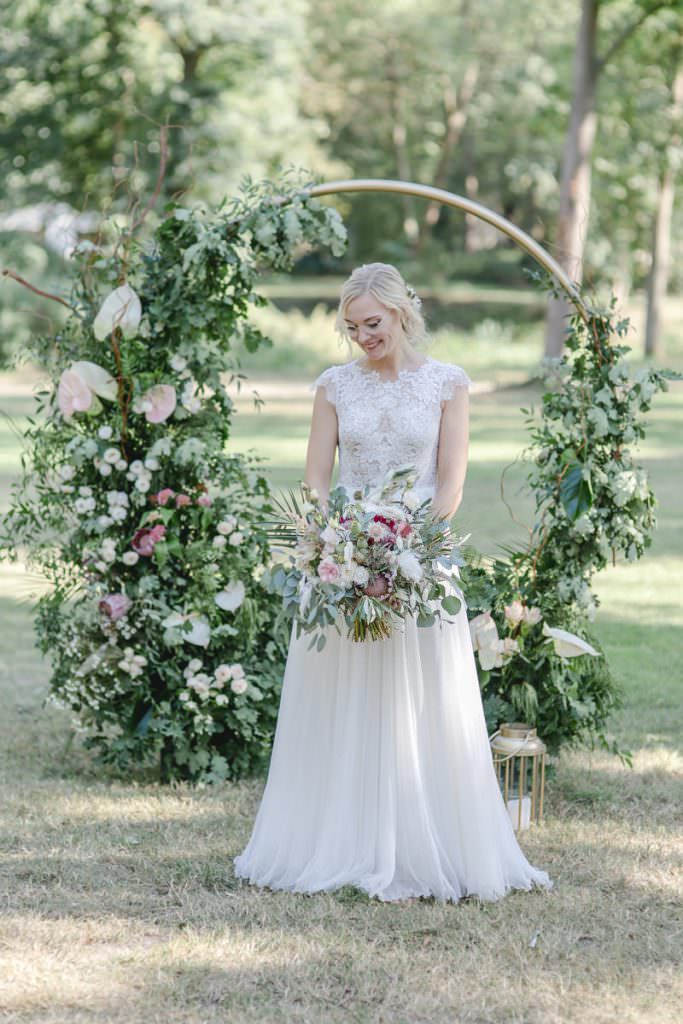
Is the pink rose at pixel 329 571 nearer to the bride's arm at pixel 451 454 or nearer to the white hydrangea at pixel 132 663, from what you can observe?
the bride's arm at pixel 451 454

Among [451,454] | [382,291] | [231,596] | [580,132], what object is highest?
[580,132]

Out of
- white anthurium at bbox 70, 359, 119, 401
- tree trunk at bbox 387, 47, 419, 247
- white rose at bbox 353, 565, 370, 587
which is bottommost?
white rose at bbox 353, 565, 370, 587

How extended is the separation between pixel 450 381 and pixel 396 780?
4.59 ft

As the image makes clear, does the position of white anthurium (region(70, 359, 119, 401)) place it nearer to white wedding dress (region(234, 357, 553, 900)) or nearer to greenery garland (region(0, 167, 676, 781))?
greenery garland (region(0, 167, 676, 781))

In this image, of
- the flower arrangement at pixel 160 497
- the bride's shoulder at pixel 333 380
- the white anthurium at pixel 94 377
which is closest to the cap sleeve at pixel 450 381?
the bride's shoulder at pixel 333 380

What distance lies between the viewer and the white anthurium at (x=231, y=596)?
17.5 feet

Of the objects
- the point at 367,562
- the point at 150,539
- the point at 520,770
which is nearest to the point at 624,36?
the point at 150,539

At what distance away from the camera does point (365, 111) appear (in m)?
41.0

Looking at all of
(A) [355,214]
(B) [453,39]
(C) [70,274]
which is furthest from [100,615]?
(A) [355,214]

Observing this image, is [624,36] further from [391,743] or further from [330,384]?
[391,743]

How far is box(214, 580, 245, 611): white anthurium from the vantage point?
5.32 meters

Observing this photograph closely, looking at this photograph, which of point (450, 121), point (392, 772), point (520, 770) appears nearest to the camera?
point (392, 772)

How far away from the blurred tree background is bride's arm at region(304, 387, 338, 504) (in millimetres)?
13805

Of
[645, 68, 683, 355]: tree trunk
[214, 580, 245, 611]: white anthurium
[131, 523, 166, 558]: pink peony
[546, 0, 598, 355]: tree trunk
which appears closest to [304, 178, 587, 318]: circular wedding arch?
[131, 523, 166, 558]: pink peony
